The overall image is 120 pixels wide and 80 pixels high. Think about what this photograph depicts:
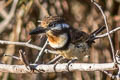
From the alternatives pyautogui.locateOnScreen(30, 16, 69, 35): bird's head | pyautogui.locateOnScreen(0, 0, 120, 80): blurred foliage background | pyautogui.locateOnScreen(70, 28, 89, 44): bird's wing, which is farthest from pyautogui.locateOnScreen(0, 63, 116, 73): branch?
pyautogui.locateOnScreen(0, 0, 120, 80): blurred foliage background

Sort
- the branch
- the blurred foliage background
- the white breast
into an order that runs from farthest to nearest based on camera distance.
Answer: the blurred foliage background, the white breast, the branch

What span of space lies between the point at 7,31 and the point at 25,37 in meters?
0.46

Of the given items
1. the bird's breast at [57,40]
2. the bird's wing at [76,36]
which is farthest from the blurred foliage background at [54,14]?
the bird's breast at [57,40]

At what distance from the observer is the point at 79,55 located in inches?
121

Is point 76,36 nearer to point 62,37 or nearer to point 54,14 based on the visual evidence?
point 62,37

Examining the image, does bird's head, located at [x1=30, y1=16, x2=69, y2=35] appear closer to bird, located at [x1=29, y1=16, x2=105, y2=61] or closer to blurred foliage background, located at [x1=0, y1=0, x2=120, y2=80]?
bird, located at [x1=29, y1=16, x2=105, y2=61]

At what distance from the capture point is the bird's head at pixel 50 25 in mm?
2771

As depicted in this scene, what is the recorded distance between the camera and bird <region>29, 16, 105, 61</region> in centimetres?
281

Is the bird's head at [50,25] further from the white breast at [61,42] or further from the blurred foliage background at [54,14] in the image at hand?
the blurred foliage background at [54,14]

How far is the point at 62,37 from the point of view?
9.64ft

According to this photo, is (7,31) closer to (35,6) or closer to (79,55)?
(35,6)

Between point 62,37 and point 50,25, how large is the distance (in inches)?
7.1

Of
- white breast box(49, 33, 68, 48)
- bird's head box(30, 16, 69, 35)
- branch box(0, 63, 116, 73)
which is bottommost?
branch box(0, 63, 116, 73)

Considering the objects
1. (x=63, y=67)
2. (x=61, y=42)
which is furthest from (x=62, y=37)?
(x=63, y=67)
